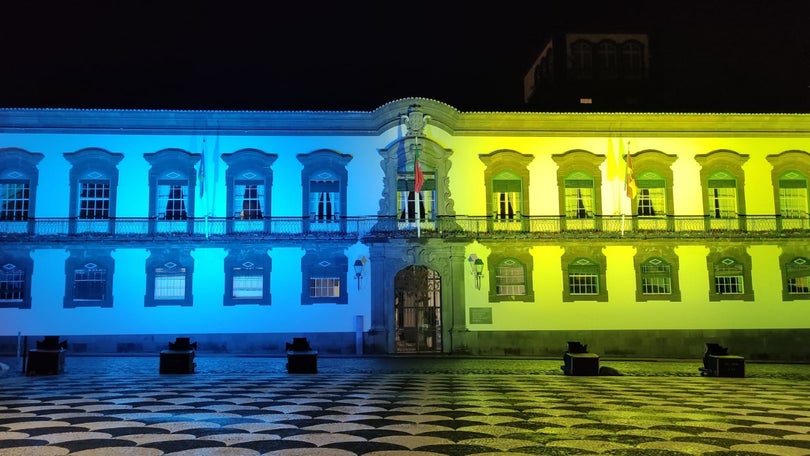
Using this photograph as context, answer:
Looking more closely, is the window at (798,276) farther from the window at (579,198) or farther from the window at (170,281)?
the window at (170,281)

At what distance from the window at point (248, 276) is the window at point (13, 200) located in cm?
745

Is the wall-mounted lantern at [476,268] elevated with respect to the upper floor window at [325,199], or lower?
lower

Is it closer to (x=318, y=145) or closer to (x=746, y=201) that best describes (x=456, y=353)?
(x=318, y=145)

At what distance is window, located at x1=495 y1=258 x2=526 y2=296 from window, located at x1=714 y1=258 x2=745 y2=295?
23.6ft

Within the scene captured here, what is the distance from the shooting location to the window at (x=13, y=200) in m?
26.1

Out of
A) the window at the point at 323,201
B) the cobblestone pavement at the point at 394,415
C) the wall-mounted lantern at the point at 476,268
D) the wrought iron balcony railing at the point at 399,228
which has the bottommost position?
the cobblestone pavement at the point at 394,415

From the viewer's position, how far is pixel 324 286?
85.9 feet

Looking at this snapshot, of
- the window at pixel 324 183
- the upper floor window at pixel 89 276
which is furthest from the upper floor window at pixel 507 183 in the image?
the upper floor window at pixel 89 276

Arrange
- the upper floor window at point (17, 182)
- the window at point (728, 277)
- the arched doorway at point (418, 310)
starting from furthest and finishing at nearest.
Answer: the window at point (728, 277)
the arched doorway at point (418, 310)
the upper floor window at point (17, 182)

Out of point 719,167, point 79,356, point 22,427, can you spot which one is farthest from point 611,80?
point 22,427

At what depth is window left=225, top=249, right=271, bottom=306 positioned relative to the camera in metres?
25.9

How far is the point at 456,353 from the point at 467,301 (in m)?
1.88

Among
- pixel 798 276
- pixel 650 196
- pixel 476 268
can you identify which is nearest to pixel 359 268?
pixel 476 268

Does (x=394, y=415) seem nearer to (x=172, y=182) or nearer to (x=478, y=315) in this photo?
(x=478, y=315)
